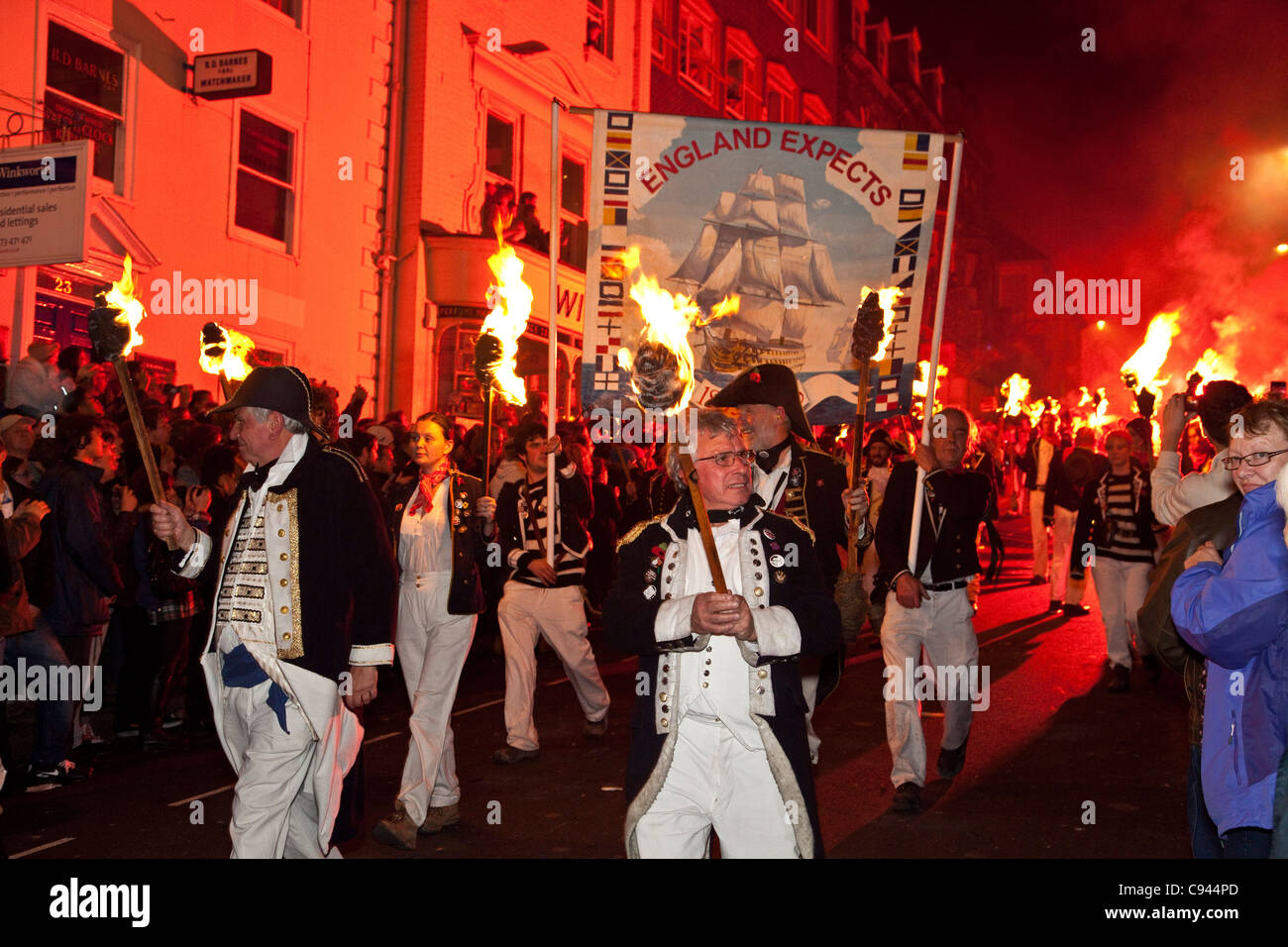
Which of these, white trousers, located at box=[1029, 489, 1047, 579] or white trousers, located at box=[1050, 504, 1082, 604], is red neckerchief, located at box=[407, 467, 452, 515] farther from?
white trousers, located at box=[1029, 489, 1047, 579]

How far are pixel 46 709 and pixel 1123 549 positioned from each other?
9.19m

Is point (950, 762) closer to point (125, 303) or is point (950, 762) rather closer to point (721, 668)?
point (721, 668)

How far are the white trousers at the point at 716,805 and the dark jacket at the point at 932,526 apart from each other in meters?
3.68

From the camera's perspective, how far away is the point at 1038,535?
19.2 m

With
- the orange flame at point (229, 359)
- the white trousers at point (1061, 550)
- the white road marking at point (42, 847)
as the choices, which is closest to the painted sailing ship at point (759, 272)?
the orange flame at point (229, 359)

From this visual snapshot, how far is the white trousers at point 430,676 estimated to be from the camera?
6934 millimetres

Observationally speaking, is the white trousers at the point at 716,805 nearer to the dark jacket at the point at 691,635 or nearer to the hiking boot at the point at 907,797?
the dark jacket at the point at 691,635

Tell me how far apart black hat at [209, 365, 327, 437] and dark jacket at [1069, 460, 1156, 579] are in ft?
28.8

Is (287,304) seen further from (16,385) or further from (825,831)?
(825,831)

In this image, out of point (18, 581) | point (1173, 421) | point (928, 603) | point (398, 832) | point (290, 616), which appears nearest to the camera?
point (290, 616)

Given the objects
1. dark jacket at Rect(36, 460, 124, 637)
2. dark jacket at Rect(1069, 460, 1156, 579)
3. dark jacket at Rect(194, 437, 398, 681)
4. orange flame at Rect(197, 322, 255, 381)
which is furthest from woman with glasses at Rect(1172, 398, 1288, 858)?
dark jacket at Rect(1069, 460, 1156, 579)

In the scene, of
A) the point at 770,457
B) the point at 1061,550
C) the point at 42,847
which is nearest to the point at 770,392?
the point at 770,457

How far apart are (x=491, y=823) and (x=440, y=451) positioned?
2.18 metres

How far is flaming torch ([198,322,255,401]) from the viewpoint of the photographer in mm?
5848
